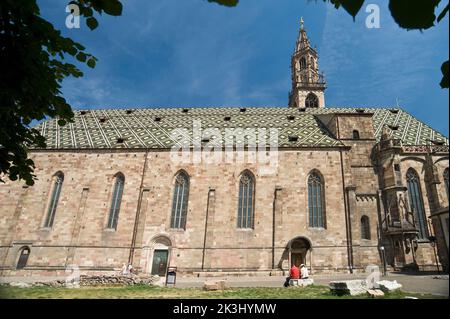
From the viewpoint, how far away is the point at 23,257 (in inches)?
886

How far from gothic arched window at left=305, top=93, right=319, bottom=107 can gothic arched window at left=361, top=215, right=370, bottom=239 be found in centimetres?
2249

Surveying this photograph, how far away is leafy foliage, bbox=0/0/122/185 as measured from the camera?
3861 mm

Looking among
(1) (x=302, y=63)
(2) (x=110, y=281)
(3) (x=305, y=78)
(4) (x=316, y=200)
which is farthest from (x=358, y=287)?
(1) (x=302, y=63)

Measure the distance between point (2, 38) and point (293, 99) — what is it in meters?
42.4

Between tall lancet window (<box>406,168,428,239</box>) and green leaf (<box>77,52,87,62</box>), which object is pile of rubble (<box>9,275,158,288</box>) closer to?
green leaf (<box>77,52,87,62</box>)

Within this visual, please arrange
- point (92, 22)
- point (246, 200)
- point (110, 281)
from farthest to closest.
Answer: point (246, 200), point (110, 281), point (92, 22)

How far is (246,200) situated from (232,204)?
1.14 m

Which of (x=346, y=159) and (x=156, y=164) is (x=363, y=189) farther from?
(x=156, y=164)

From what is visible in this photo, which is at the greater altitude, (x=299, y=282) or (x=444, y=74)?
(x=444, y=74)

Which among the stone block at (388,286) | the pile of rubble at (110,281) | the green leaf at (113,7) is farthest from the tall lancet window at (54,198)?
the green leaf at (113,7)

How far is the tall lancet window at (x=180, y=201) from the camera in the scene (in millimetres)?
22922

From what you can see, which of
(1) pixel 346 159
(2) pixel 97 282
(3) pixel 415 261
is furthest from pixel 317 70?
(2) pixel 97 282

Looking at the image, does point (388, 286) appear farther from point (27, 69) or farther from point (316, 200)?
point (316, 200)

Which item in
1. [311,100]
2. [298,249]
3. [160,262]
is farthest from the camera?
[311,100]
